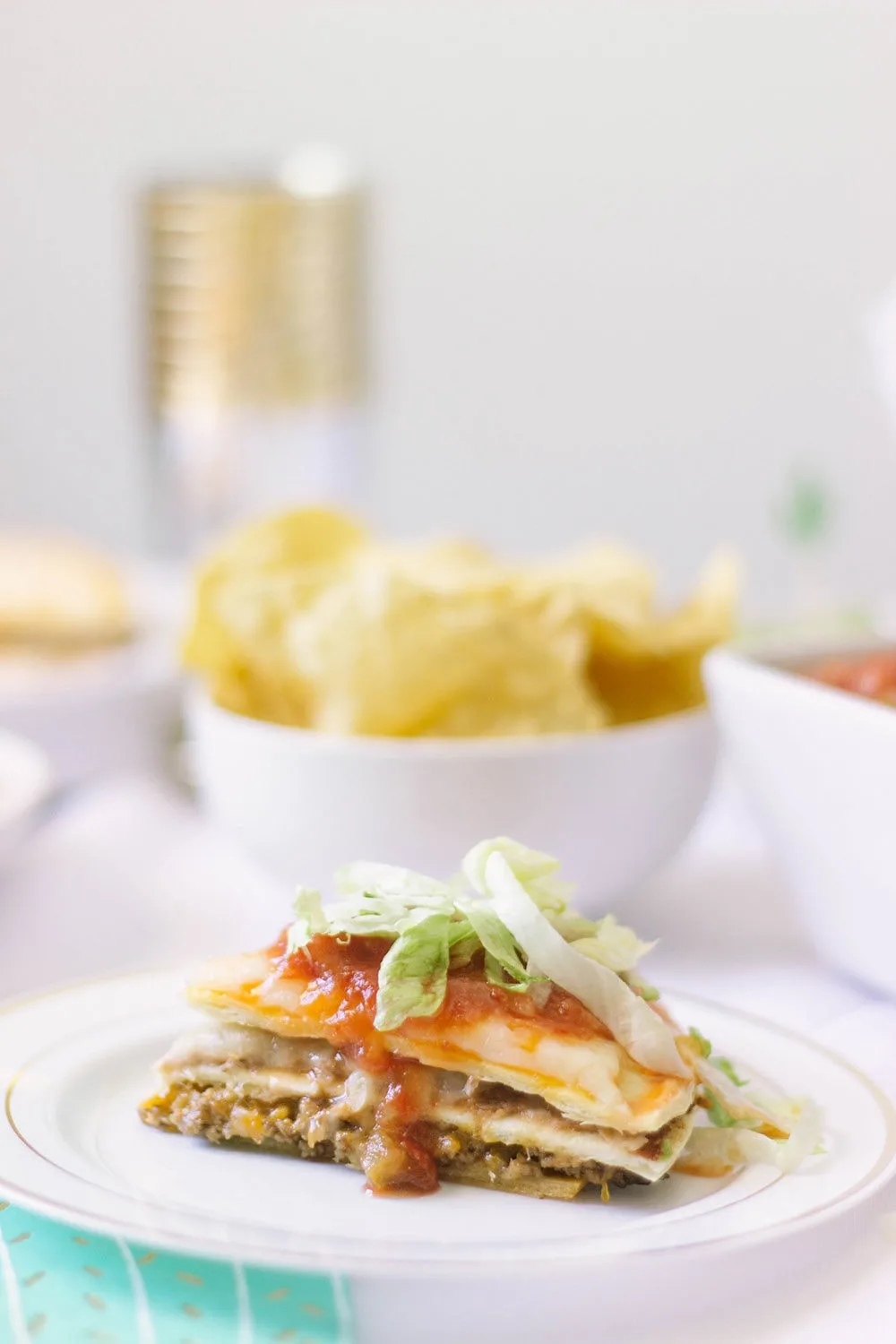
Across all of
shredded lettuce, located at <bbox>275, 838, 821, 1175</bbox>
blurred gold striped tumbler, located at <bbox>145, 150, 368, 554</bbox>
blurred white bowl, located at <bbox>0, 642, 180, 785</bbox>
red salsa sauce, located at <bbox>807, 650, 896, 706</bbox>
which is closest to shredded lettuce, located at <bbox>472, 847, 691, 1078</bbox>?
shredded lettuce, located at <bbox>275, 838, 821, 1175</bbox>

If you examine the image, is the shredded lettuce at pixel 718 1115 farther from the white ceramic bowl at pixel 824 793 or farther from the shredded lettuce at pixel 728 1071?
the white ceramic bowl at pixel 824 793

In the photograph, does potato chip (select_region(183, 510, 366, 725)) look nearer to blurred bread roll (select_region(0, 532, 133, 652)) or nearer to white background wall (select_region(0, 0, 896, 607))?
blurred bread roll (select_region(0, 532, 133, 652))

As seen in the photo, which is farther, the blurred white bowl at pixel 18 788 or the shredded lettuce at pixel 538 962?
the blurred white bowl at pixel 18 788

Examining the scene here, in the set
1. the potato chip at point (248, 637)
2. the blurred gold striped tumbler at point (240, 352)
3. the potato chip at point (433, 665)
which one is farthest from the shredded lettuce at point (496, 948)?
the blurred gold striped tumbler at point (240, 352)

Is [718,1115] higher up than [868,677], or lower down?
lower down

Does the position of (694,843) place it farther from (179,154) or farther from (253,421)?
(179,154)

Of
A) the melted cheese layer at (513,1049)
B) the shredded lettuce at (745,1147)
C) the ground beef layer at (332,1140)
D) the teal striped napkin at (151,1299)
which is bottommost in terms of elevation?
the teal striped napkin at (151,1299)

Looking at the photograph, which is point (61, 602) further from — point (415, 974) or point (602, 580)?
point (415, 974)

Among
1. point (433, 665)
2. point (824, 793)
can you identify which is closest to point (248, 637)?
point (433, 665)
